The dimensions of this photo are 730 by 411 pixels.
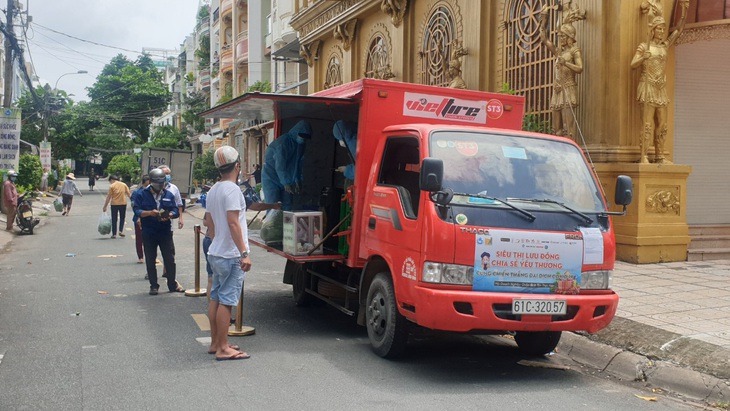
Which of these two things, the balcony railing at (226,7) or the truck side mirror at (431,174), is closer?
the truck side mirror at (431,174)

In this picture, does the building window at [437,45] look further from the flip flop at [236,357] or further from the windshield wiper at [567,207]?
the flip flop at [236,357]

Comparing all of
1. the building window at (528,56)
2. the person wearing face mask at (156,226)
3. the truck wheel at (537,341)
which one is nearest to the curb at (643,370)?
the truck wheel at (537,341)

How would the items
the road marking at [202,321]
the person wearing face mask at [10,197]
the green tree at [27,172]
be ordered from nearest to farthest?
1. the road marking at [202,321]
2. the person wearing face mask at [10,197]
3. the green tree at [27,172]

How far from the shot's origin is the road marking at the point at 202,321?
7.62 meters

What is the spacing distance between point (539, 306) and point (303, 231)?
304cm

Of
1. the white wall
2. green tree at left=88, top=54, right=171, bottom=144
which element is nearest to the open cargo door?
the white wall

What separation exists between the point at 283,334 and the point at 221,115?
317cm

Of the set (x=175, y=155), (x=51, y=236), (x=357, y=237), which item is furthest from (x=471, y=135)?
(x=175, y=155)

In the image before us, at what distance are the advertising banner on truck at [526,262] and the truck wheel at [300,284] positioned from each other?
3480mm

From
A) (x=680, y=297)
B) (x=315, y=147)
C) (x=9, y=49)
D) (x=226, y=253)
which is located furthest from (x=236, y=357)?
(x=9, y=49)

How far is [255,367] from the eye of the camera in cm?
600

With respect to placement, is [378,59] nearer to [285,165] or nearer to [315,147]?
[315,147]

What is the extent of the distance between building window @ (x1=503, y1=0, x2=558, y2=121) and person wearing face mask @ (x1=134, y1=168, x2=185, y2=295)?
722cm

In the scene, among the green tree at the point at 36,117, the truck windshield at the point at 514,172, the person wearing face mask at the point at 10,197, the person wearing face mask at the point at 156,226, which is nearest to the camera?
the truck windshield at the point at 514,172
